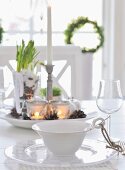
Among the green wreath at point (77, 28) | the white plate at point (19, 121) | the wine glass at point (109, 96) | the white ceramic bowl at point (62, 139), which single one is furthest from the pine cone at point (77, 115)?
the green wreath at point (77, 28)

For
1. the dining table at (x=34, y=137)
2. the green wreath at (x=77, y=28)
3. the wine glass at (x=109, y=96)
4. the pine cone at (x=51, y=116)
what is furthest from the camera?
the green wreath at (x=77, y=28)

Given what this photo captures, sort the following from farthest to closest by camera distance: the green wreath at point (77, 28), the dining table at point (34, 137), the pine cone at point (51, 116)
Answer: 1. the green wreath at point (77, 28)
2. the pine cone at point (51, 116)
3. the dining table at point (34, 137)

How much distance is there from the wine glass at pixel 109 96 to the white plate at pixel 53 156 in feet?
0.45

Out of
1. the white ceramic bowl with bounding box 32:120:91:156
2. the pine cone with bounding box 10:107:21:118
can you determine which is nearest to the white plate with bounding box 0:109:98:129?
the pine cone with bounding box 10:107:21:118

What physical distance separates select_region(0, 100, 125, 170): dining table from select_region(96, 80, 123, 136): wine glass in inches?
3.9

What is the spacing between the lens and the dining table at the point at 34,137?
1146 mm

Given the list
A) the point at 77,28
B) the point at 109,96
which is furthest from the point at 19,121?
the point at 77,28

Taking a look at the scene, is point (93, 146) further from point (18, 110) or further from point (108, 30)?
point (108, 30)

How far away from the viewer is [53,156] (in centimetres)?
120

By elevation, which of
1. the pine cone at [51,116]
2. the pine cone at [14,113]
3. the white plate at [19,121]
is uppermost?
the pine cone at [51,116]

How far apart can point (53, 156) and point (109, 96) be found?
0.97 feet

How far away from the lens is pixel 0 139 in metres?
1.42

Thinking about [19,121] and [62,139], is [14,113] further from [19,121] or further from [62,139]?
[62,139]

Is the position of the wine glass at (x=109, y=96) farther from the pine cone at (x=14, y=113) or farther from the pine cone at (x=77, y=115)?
the pine cone at (x=14, y=113)
